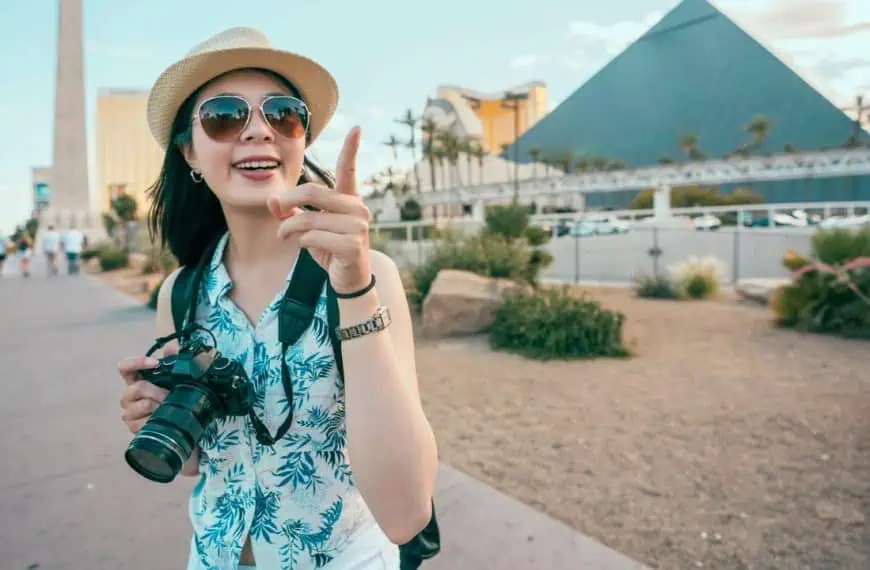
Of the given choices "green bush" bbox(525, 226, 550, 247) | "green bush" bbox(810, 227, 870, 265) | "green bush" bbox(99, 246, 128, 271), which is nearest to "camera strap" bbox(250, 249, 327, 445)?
"green bush" bbox(810, 227, 870, 265)

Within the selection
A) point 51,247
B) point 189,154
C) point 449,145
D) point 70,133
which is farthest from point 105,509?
point 449,145

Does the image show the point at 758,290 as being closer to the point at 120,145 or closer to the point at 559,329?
the point at 559,329

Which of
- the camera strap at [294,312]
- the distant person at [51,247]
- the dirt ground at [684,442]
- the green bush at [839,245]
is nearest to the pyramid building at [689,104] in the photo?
the distant person at [51,247]

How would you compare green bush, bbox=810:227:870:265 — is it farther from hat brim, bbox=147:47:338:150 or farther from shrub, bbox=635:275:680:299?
hat brim, bbox=147:47:338:150

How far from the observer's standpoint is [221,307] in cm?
134

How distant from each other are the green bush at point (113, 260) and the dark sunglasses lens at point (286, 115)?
2283cm

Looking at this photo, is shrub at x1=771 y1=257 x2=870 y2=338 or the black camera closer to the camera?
the black camera

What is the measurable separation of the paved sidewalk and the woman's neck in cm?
171

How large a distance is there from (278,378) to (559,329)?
6337 millimetres

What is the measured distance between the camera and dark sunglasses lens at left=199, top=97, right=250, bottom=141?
125cm

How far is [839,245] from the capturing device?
890cm

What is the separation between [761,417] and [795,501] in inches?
62.6

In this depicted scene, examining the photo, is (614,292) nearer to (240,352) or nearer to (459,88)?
(240,352)

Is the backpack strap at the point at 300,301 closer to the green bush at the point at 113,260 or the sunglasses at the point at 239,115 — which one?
the sunglasses at the point at 239,115
